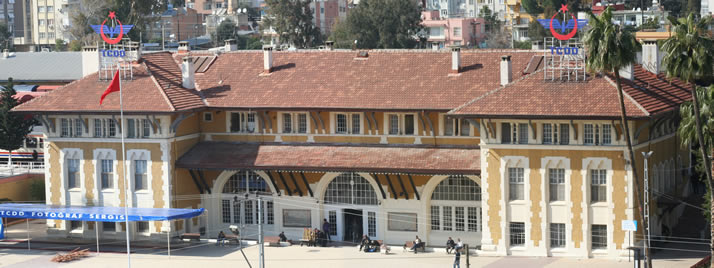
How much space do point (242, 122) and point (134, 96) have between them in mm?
6125

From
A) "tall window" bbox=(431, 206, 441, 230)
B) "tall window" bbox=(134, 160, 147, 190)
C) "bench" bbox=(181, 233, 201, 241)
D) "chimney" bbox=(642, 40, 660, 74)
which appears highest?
"chimney" bbox=(642, 40, 660, 74)

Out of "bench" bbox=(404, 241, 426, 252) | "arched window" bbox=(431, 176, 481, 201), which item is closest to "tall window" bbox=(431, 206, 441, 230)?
"arched window" bbox=(431, 176, 481, 201)

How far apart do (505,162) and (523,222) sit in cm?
316

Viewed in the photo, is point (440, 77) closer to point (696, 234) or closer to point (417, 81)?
point (417, 81)

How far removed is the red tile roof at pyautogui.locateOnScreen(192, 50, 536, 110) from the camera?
67812 millimetres

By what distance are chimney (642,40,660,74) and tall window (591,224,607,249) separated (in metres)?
10.7

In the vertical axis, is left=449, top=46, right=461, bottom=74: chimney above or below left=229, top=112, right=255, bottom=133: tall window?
above

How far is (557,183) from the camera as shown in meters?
63.1

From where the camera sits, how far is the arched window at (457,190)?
66938mm

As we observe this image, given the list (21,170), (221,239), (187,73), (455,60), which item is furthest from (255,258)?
(21,170)

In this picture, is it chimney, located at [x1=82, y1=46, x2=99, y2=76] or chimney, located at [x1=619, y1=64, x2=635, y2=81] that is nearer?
chimney, located at [x1=619, y1=64, x2=635, y2=81]

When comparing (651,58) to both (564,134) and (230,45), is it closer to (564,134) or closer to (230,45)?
(564,134)

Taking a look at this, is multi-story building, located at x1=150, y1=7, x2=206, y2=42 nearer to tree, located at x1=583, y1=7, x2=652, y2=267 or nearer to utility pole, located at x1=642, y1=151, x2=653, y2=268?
utility pole, located at x1=642, y1=151, x2=653, y2=268

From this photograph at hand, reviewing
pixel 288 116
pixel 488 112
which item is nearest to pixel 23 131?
pixel 288 116
